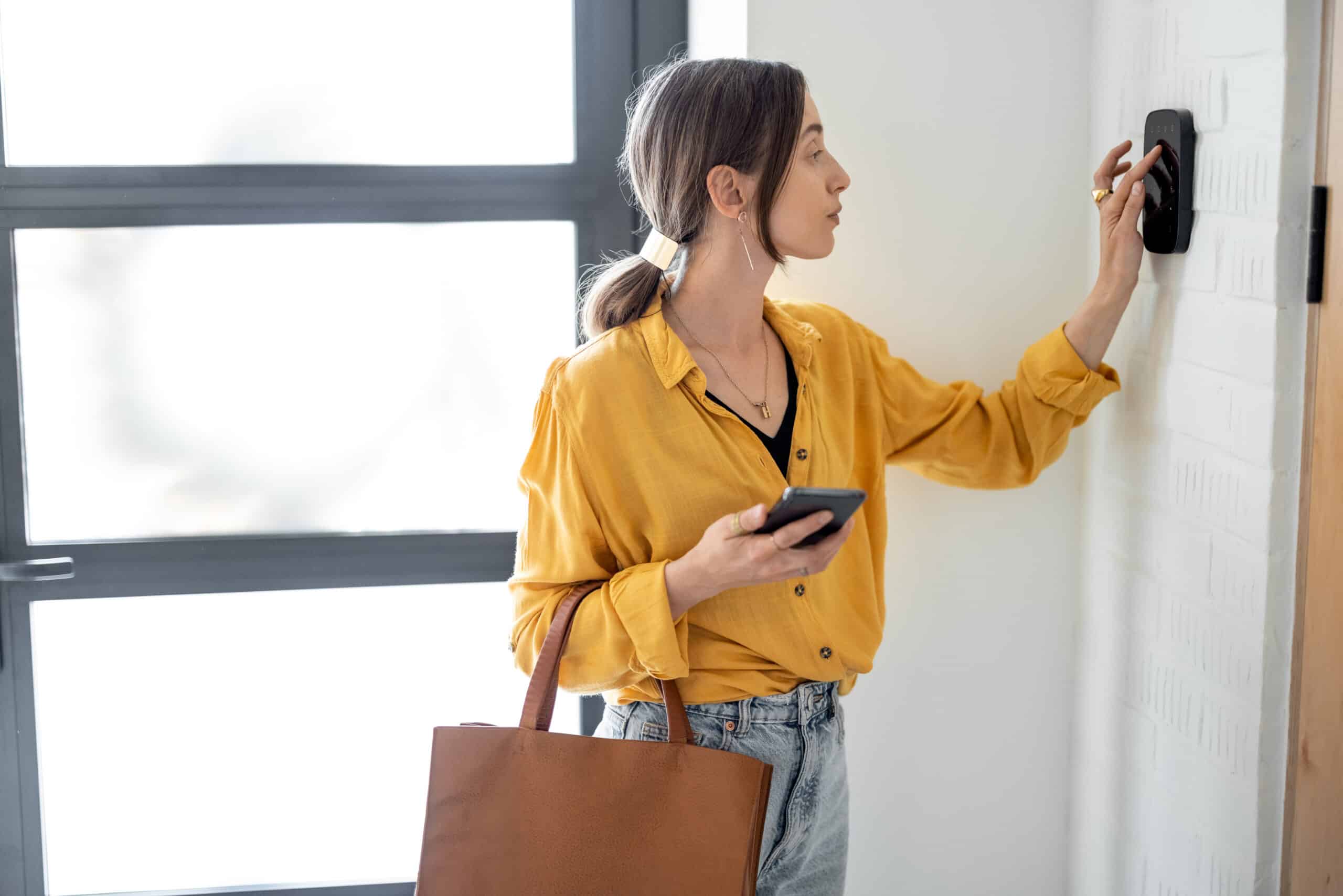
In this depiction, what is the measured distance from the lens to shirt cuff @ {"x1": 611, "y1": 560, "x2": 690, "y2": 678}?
117cm

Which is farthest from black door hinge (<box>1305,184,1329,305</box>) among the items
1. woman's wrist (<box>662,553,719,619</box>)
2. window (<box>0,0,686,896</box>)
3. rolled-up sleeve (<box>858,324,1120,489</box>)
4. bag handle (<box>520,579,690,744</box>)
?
window (<box>0,0,686,896</box>)

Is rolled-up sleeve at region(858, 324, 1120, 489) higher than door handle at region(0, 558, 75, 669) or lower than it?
higher

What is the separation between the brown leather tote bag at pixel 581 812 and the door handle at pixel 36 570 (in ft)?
2.80

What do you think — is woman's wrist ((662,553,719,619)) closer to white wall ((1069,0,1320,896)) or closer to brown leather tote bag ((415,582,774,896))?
brown leather tote bag ((415,582,774,896))

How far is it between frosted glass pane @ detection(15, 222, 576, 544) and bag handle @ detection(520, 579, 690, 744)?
487 mm

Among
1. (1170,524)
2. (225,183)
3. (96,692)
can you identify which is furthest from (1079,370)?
(96,692)

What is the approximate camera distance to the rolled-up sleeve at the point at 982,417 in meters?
1.41

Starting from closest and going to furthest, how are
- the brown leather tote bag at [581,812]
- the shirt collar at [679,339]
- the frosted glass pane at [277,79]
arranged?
the brown leather tote bag at [581,812], the shirt collar at [679,339], the frosted glass pane at [277,79]

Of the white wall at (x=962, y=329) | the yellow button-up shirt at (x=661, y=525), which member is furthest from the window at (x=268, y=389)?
the yellow button-up shirt at (x=661, y=525)

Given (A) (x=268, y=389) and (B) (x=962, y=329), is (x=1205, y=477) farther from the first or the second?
(A) (x=268, y=389)

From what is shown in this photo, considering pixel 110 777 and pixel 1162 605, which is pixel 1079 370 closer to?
pixel 1162 605

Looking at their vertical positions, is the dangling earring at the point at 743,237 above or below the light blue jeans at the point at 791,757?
above

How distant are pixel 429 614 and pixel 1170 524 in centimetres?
113

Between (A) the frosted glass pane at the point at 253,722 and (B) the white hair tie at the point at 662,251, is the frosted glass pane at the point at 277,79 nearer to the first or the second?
(B) the white hair tie at the point at 662,251
